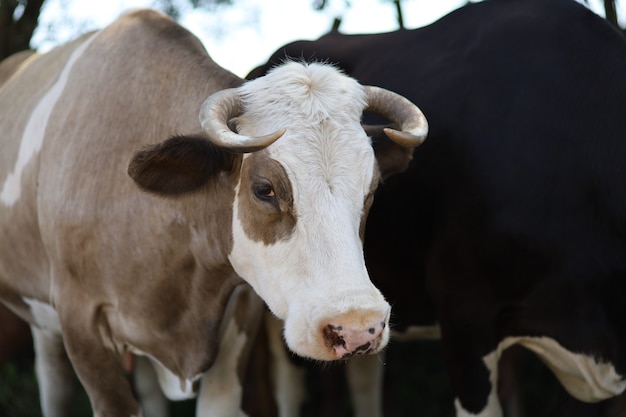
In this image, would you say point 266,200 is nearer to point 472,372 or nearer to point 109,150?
point 109,150

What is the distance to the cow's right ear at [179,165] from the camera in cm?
Result: 398

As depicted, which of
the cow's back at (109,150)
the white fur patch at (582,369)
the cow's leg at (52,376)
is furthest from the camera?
the cow's leg at (52,376)

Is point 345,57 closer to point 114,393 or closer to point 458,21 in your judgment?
point 458,21

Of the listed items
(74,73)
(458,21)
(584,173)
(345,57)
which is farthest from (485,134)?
(74,73)

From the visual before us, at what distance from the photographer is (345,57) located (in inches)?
241

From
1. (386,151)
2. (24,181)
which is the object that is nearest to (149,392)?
(24,181)

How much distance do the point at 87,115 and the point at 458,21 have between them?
2084 millimetres

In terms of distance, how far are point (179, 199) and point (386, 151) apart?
35.9 inches

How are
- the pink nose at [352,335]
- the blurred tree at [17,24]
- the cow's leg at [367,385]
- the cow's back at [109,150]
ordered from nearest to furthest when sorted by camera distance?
1. the pink nose at [352,335]
2. the cow's back at [109,150]
3. the cow's leg at [367,385]
4. the blurred tree at [17,24]

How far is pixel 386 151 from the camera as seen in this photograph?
437cm

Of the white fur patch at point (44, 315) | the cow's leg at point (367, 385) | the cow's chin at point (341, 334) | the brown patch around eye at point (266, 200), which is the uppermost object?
the brown patch around eye at point (266, 200)

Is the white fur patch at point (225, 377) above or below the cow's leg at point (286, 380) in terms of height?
above

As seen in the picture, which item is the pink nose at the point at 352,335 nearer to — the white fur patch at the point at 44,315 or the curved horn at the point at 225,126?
the curved horn at the point at 225,126

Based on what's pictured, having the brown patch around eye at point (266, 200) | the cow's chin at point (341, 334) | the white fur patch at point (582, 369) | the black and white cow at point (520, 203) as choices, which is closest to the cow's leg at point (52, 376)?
the black and white cow at point (520, 203)
